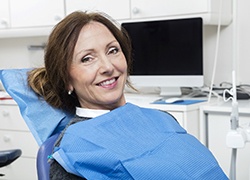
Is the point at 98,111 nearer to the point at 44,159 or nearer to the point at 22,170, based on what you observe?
the point at 44,159

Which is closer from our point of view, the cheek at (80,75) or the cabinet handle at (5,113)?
the cheek at (80,75)

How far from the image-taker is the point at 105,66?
1.25 meters

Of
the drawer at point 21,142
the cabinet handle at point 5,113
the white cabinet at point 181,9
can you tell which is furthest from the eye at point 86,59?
the cabinet handle at point 5,113

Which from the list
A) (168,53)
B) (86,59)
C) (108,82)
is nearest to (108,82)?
(108,82)

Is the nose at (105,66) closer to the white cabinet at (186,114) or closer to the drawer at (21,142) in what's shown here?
A: the white cabinet at (186,114)

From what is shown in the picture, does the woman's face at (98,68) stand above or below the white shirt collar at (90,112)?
above

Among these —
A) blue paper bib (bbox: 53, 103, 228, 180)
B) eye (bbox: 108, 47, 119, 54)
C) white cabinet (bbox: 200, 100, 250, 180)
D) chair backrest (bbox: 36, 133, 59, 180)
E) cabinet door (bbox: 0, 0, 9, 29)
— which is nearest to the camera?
blue paper bib (bbox: 53, 103, 228, 180)

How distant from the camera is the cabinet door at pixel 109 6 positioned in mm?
2439

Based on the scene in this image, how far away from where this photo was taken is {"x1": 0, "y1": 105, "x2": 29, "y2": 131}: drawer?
2.72 metres

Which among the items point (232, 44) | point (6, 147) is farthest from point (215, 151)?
point (6, 147)

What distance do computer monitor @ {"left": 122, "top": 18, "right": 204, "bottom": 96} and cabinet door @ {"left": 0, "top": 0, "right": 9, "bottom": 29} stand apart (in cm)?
101

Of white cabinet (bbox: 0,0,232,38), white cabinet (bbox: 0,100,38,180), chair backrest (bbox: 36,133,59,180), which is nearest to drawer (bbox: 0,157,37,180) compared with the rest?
white cabinet (bbox: 0,100,38,180)

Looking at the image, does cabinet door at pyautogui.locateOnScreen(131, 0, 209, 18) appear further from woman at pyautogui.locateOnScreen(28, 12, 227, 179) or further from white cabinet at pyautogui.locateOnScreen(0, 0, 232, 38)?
woman at pyautogui.locateOnScreen(28, 12, 227, 179)

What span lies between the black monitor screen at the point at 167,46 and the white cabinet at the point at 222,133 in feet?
0.87
